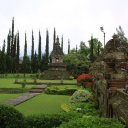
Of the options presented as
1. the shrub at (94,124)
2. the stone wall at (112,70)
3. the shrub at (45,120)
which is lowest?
the shrub at (45,120)

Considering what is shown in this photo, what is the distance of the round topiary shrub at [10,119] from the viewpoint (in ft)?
31.1

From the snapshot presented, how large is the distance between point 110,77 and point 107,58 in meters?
1.16

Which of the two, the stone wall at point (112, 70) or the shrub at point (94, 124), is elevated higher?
the stone wall at point (112, 70)

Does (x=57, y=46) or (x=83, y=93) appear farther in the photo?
(x=57, y=46)

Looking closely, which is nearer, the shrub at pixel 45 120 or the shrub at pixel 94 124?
the shrub at pixel 94 124

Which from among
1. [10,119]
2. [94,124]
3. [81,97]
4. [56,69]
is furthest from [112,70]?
[56,69]

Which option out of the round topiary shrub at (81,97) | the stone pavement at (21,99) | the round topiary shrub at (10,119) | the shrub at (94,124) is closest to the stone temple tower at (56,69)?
the stone pavement at (21,99)

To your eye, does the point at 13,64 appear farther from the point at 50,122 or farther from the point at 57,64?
the point at 50,122

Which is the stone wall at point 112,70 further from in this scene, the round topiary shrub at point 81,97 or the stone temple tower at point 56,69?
the stone temple tower at point 56,69

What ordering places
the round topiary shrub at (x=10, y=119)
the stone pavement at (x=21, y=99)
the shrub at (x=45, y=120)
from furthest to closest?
the stone pavement at (x=21, y=99)
the shrub at (x=45, y=120)
the round topiary shrub at (x=10, y=119)

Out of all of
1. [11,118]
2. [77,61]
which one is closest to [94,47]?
[77,61]

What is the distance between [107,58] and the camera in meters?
14.7

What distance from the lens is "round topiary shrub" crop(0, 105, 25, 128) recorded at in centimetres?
949

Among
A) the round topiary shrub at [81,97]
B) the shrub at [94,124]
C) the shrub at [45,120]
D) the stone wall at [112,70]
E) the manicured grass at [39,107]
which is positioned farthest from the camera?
the round topiary shrub at [81,97]
